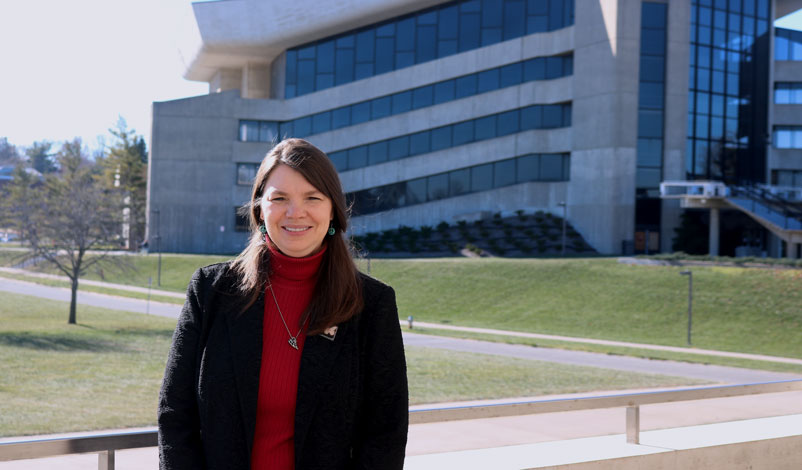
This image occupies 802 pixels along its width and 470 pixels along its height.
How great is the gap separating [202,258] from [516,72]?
23087mm

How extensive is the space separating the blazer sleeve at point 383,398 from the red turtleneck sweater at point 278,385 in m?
0.23

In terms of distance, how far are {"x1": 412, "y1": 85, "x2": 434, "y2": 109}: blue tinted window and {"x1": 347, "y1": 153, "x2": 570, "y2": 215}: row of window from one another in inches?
194

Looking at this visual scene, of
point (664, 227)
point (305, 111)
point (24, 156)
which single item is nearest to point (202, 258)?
point (305, 111)

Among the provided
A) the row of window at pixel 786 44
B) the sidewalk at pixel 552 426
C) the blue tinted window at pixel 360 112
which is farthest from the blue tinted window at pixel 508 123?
the sidewalk at pixel 552 426

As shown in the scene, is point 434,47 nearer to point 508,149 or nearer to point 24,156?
point 508,149

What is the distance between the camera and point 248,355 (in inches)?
110

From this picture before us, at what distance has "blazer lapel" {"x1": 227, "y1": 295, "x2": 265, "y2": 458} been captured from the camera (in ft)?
9.01

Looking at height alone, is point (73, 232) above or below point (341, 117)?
below

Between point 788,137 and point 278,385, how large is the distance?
59378 millimetres

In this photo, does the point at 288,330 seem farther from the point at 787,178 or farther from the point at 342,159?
the point at 342,159

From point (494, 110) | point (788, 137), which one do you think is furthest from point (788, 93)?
point (494, 110)

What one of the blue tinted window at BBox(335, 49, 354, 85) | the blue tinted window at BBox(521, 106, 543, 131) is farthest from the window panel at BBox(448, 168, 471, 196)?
the blue tinted window at BBox(335, 49, 354, 85)

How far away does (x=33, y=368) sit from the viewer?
2448 centimetres

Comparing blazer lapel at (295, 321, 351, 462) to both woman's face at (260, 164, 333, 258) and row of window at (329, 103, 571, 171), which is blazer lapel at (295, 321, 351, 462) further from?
row of window at (329, 103, 571, 171)
